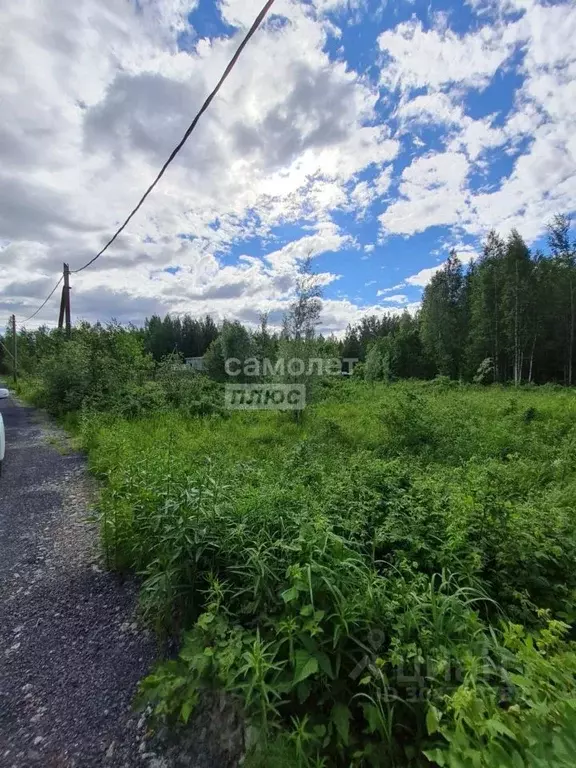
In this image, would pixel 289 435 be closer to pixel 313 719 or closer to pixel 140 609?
pixel 140 609

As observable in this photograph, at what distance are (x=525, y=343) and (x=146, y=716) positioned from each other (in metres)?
24.4

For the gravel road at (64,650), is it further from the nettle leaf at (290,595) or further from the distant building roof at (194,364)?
the distant building roof at (194,364)

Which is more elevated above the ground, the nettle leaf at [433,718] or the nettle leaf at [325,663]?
the nettle leaf at [433,718]

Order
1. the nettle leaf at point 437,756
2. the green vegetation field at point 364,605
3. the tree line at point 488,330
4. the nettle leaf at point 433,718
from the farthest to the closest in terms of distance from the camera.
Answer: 1. the tree line at point 488,330
2. the green vegetation field at point 364,605
3. the nettle leaf at point 433,718
4. the nettle leaf at point 437,756

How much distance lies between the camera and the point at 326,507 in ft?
8.43

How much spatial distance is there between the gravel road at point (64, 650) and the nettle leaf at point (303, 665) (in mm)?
722

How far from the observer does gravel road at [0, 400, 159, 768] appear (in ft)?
5.29

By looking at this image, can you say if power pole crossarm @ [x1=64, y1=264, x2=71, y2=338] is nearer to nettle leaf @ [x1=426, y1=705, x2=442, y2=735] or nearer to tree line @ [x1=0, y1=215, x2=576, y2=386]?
tree line @ [x1=0, y1=215, x2=576, y2=386]

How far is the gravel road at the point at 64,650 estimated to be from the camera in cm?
161

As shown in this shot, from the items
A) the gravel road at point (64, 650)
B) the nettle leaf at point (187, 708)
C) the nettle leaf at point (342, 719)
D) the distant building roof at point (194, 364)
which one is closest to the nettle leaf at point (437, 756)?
the nettle leaf at point (342, 719)

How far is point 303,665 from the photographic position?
143cm

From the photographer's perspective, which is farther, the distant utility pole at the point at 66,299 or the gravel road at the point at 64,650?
the distant utility pole at the point at 66,299

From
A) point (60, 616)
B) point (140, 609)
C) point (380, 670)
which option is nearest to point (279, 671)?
point (380, 670)

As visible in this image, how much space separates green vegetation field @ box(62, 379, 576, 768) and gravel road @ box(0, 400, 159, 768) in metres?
0.21
